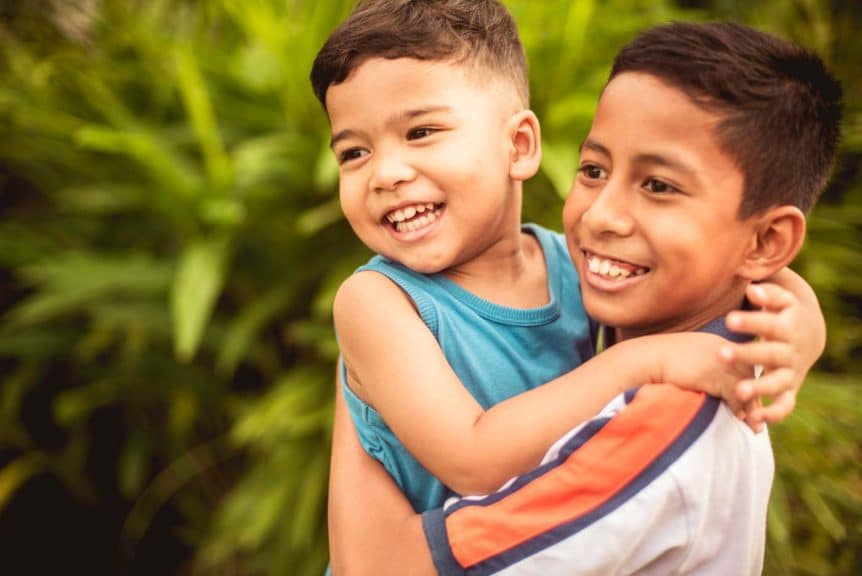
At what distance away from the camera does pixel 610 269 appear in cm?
130

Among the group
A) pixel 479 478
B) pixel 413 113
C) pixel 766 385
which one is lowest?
pixel 479 478

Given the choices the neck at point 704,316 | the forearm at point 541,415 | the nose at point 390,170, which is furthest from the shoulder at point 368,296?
the neck at point 704,316

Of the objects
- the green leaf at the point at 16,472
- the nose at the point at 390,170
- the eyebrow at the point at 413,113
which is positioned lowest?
the green leaf at the point at 16,472

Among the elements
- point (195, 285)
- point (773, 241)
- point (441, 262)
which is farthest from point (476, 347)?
point (195, 285)

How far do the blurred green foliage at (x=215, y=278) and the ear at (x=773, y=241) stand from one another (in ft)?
4.29

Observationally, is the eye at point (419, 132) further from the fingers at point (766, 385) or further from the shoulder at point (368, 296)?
the fingers at point (766, 385)

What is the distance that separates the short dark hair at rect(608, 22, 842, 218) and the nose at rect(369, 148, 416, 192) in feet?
1.11

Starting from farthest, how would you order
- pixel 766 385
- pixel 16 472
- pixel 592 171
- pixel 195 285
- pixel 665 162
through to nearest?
pixel 16 472, pixel 195 285, pixel 592 171, pixel 665 162, pixel 766 385

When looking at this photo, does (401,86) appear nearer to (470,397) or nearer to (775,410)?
(470,397)

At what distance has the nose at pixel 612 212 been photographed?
4.12ft

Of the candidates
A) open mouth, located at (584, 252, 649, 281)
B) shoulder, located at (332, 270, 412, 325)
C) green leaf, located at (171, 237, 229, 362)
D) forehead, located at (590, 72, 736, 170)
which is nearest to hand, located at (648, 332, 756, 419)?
open mouth, located at (584, 252, 649, 281)

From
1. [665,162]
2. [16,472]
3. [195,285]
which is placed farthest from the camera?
[16,472]

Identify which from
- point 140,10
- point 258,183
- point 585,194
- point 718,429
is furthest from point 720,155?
point 140,10

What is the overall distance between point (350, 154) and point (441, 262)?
0.24 m
